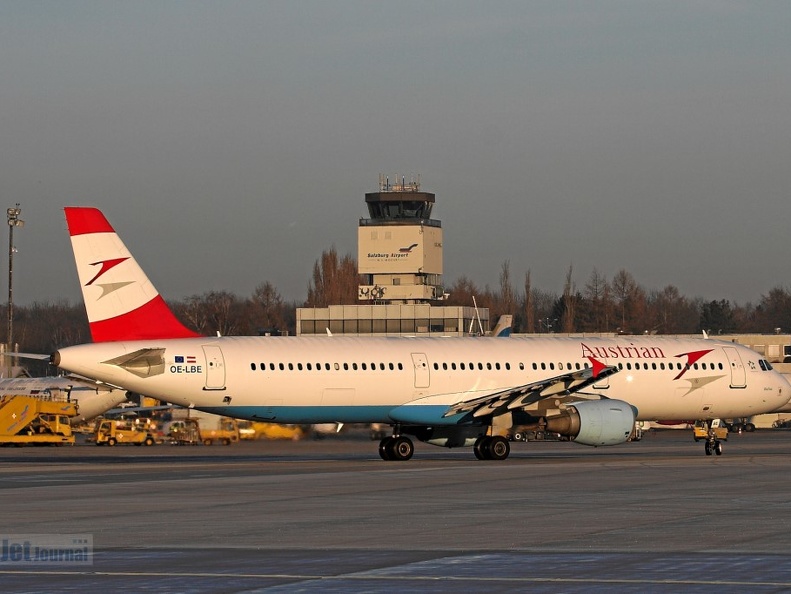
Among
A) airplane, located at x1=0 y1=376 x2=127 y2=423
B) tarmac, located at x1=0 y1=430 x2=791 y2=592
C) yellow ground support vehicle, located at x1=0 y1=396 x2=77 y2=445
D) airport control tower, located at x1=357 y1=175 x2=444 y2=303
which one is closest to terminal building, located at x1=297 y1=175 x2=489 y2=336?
airport control tower, located at x1=357 y1=175 x2=444 y2=303

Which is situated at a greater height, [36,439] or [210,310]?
[210,310]

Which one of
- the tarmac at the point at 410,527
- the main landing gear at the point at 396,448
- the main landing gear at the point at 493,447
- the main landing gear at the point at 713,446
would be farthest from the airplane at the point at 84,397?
the tarmac at the point at 410,527

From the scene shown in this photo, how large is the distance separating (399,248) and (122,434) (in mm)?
63083

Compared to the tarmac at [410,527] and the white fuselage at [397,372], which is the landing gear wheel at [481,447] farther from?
the tarmac at [410,527]

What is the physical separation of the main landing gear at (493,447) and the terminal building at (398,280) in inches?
3292

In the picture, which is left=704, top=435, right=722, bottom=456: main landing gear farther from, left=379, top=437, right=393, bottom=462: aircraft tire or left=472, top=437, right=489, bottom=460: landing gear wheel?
left=379, top=437, right=393, bottom=462: aircraft tire

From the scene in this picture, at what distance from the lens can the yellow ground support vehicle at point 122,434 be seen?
247 feet

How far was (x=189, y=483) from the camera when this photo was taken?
3155cm

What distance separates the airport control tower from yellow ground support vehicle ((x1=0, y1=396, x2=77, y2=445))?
64517 mm

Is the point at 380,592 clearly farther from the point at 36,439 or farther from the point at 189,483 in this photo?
the point at 36,439

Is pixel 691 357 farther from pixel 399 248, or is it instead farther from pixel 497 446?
pixel 399 248

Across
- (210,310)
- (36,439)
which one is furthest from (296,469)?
(210,310)

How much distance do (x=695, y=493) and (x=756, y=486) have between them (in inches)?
105

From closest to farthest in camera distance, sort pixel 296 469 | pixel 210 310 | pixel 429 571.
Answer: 1. pixel 429 571
2. pixel 296 469
3. pixel 210 310
